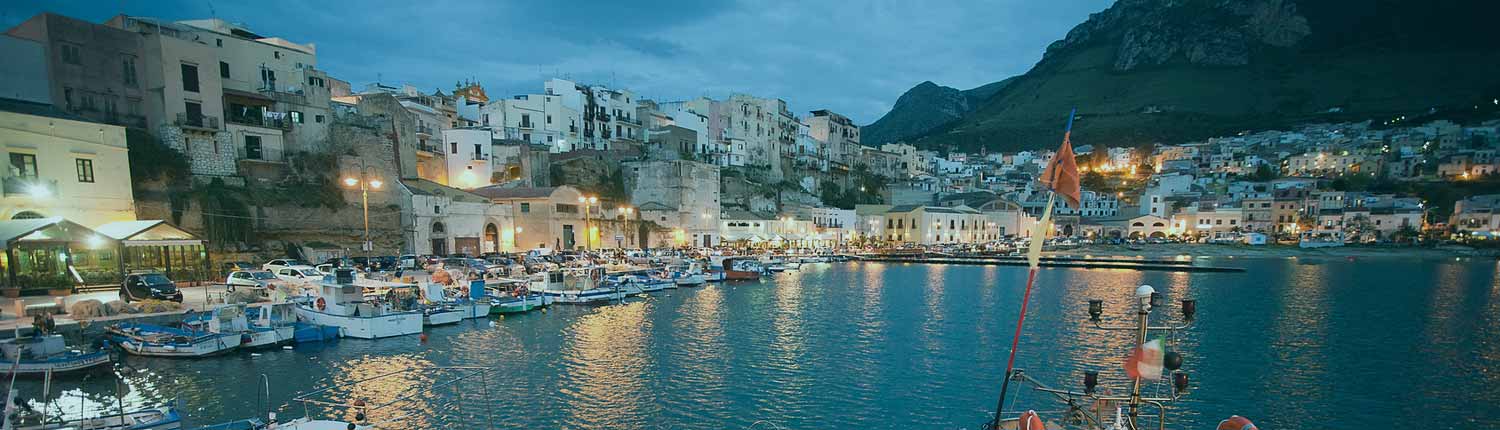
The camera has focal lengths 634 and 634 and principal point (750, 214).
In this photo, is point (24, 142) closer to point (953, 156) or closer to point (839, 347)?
point (839, 347)

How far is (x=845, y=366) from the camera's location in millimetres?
18281

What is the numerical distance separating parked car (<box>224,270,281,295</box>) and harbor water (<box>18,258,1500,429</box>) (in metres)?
6.73

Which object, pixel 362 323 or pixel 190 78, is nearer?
pixel 362 323

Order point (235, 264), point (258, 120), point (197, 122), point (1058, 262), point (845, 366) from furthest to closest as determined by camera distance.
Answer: point (1058, 262) → point (258, 120) → point (197, 122) → point (235, 264) → point (845, 366)

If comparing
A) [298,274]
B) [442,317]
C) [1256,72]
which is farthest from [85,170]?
[1256,72]

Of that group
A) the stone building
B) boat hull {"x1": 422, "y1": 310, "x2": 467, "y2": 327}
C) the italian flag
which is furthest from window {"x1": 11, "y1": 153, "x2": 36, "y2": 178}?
the stone building

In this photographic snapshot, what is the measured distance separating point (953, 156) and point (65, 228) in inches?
5400

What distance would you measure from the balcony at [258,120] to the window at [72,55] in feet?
20.4

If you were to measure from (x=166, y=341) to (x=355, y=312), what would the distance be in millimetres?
4491

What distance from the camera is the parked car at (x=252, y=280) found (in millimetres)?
23231

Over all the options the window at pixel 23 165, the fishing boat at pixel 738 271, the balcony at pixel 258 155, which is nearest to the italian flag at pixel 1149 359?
the window at pixel 23 165

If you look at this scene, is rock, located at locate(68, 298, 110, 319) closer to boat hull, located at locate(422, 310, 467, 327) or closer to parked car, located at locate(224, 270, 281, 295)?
parked car, located at locate(224, 270, 281, 295)

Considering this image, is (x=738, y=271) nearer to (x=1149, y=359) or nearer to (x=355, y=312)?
(x=355, y=312)

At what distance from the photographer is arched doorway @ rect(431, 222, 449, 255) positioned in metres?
39.1
